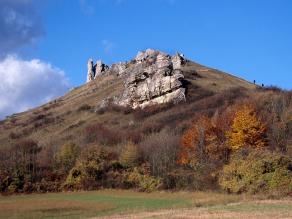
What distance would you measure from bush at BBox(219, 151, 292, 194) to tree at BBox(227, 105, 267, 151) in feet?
47.8

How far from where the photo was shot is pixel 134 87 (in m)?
183

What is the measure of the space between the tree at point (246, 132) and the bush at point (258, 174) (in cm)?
1458

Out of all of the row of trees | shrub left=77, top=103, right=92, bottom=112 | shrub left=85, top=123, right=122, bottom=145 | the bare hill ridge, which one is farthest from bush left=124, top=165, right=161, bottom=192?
shrub left=77, top=103, right=92, bottom=112

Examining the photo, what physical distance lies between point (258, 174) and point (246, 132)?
76.7ft

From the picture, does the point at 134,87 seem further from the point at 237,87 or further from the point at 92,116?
the point at 237,87

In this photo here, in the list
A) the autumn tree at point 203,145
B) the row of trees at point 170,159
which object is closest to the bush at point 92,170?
the row of trees at point 170,159

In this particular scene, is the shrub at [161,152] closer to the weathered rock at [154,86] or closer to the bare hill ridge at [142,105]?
the bare hill ridge at [142,105]

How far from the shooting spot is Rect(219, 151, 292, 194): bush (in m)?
78.0

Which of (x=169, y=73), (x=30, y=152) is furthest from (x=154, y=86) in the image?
(x=30, y=152)

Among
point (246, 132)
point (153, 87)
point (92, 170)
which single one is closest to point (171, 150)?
point (92, 170)

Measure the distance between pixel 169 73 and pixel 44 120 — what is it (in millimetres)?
49705

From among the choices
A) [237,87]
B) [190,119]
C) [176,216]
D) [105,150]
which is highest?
[237,87]

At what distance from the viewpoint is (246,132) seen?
103m

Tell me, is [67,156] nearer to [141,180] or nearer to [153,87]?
[141,180]
